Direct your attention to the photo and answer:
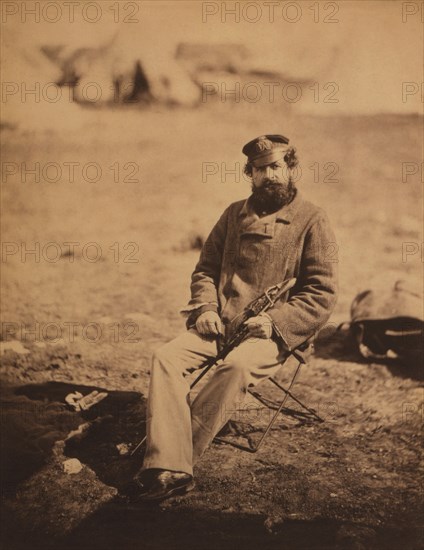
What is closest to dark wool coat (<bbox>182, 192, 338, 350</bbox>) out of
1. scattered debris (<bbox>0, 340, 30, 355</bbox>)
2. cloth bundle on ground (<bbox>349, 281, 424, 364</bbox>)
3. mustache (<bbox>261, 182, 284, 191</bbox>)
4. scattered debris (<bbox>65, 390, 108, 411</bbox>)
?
mustache (<bbox>261, 182, 284, 191</bbox>)

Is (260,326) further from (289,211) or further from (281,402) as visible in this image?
(289,211)

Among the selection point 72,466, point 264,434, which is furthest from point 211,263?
Result: point 72,466

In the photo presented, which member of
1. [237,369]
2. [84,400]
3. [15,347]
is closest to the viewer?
[237,369]

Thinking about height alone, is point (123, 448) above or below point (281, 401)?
below

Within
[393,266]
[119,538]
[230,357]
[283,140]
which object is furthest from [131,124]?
[119,538]

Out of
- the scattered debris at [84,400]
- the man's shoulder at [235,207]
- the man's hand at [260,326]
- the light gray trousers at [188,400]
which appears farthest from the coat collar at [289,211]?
the scattered debris at [84,400]

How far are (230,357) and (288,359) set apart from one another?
547 mm

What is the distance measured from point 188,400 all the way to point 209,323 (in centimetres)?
41

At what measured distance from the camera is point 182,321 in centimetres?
326

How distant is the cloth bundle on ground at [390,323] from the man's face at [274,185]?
27.2 inches

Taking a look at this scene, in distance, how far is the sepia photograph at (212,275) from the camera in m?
2.74

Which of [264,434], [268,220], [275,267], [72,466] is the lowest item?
[72,466]

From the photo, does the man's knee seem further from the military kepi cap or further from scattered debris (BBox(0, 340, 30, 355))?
scattered debris (BBox(0, 340, 30, 355))

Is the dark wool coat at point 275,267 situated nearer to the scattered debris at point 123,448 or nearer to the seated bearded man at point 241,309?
the seated bearded man at point 241,309
